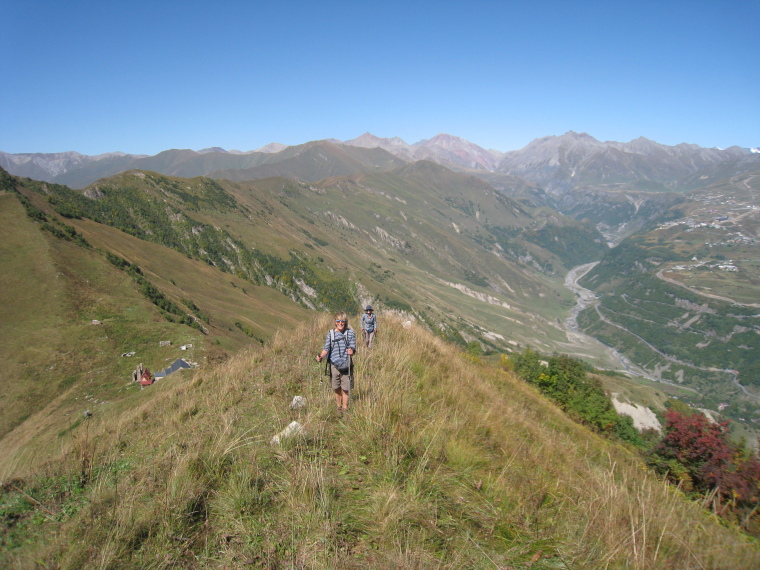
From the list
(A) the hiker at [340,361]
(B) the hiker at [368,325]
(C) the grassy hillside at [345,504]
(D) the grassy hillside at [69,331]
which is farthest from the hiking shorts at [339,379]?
(D) the grassy hillside at [69,331]

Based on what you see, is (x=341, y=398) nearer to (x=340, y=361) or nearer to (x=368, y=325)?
(x=340, y=361)

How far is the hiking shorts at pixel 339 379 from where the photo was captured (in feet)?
21.3

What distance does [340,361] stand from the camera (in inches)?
257

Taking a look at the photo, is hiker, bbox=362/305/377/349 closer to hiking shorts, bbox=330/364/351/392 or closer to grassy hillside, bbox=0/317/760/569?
hiking shorts, bbox=330/364/351/392

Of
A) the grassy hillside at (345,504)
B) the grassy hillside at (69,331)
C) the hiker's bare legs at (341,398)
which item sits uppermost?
the grassy hillside at (345,504)

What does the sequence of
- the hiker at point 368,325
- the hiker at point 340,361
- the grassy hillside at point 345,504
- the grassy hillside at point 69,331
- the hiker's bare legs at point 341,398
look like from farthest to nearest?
the grassy hillside at point 69,331 < the hiker at point 368,325 < the hiker at point 340,361 < the hiker's bare legs at point 341,398 < the grassy hillside at point 345,504

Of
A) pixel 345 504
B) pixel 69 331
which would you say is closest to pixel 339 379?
pixel 345 504

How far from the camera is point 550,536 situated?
3.42 m

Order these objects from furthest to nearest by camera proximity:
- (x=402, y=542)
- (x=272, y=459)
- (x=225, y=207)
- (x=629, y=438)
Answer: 1. (x=225, y=207)
2. (x=629, y=438)
3. (x=272, y=459)
4. (x=402, y=542)

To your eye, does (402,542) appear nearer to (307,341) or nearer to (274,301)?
(307,341)

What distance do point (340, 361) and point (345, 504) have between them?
118 inches

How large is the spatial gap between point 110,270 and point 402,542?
193 ft

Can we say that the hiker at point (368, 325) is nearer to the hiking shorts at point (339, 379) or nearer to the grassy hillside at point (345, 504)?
the hiking shorts at point (339, 379)

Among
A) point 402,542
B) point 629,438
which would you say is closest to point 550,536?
point 402,542
